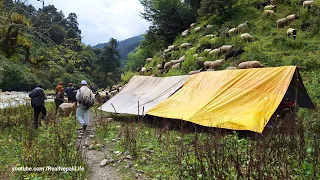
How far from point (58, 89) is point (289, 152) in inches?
403

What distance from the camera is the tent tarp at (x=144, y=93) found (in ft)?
31.7

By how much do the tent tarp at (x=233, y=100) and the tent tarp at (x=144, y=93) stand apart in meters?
0.82

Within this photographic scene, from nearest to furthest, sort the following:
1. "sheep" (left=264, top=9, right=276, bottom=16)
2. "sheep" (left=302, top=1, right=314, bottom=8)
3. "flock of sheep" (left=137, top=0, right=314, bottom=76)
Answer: "flock of sheep" (left=137, top=0, right=314, bottom=76)
"sheep" (left=302, top=1, right=314, bottom=8)
"sheep" (left=264, top=9, right=276, bottom=16)

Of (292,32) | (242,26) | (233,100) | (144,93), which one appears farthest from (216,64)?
(233,100)

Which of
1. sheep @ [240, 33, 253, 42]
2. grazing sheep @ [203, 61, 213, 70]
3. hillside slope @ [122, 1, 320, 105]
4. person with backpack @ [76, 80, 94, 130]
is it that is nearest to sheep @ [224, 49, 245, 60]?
hillside slope @ [122, 1, 320, 105]

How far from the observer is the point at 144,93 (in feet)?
35.1

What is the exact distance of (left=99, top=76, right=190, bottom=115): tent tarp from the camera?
31.7ft

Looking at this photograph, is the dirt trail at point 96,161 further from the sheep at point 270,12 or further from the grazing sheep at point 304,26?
the sheep at point 270,12

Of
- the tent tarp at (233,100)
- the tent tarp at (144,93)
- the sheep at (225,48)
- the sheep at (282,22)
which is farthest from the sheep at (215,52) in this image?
the tent tarp at (233,100)

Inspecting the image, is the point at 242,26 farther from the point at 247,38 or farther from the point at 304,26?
the point at 304,26

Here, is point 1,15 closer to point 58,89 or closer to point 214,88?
point 58,89

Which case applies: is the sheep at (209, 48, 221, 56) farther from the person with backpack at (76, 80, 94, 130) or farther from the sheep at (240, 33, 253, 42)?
the person with backpack at (76, 80, 94, 130)

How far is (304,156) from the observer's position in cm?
404

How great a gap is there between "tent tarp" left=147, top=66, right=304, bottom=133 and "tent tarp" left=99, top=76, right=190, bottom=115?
823 mm
